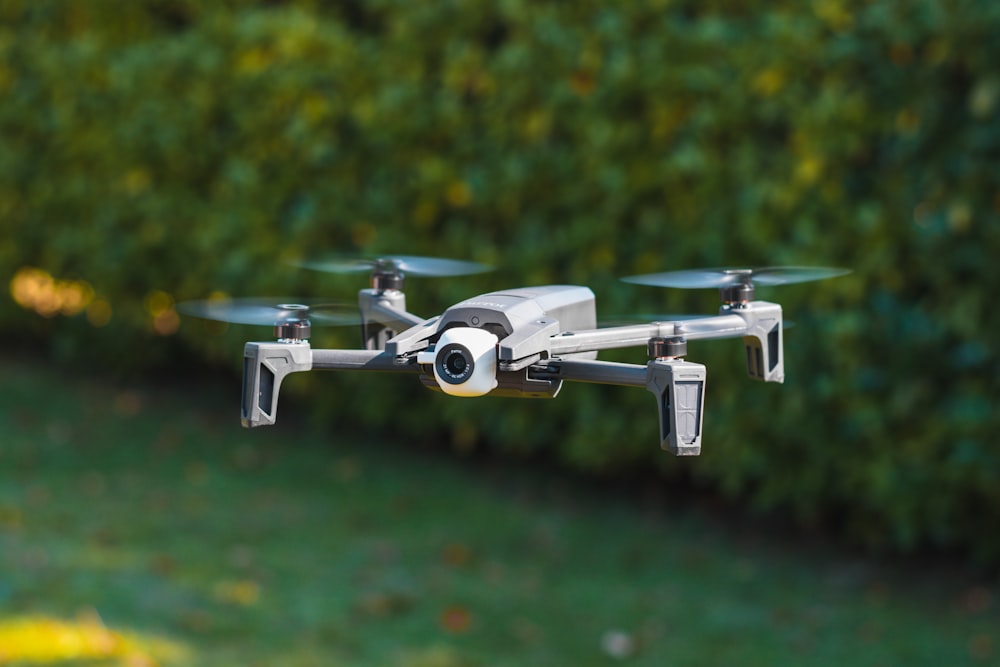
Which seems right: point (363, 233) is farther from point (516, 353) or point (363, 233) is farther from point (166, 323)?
point (516, 353)

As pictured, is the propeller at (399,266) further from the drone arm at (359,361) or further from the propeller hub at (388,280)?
the drone arm at (359,361)

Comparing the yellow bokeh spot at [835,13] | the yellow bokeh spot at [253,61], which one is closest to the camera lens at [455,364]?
the yellow bokeh spot at [835,13]

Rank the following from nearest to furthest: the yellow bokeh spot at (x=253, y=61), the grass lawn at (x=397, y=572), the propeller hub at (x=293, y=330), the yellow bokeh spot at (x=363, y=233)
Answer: the propeller hub at (x=293, y=330)
the grass lawn at (x=397, y=572)
the yellow bokeh spot at (x=363, y=233)
the yellow bokeh spot at (x=253, y=61)

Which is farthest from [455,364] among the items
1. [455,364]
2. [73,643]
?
Answer: [73,643]

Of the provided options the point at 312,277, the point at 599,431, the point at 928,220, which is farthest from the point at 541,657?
the point at 312,277

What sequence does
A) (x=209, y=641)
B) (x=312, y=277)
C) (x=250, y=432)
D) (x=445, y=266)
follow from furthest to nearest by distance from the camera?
1. (x=250, y=432)
2. (x=312, y=277)
3. (x=209, y=641)
4. (x=445, y=266)

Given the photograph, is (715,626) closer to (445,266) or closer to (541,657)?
(541,657)

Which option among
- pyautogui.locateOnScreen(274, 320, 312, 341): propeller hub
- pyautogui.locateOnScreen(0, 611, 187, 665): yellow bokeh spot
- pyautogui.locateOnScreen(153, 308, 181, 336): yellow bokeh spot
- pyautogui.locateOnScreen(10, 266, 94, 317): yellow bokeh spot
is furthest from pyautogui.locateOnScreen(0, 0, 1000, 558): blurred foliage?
pyautogui.locateOnScreen(274, 320, 312, 341): propeller hub
